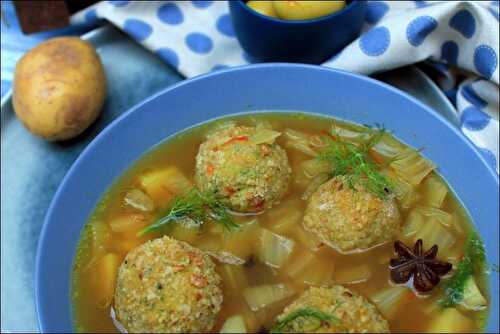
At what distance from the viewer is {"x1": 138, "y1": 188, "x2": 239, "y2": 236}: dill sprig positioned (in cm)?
241

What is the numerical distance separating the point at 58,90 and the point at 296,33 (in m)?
1.07

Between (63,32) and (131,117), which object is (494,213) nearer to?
(131,117)

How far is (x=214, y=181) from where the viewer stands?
240 centimetres

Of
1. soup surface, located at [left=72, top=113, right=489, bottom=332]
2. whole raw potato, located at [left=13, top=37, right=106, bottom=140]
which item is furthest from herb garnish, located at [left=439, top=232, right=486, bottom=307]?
whole raw potato, located at [left=13, top=37, right=106, bottom=140]

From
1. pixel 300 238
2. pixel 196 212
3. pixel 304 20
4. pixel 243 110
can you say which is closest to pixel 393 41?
pixel 304 20

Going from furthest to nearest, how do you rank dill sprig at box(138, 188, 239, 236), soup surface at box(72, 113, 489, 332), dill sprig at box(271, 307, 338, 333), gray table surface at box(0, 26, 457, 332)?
gray table surface at box(0, 26, 457, 332) < dill sprig at box(138, 188, 239, 236) < soup surface at box(72, 113, 489, 332) < dill sprig at box(271, 307, 338, 333)

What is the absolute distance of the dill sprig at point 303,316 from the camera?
209 cm

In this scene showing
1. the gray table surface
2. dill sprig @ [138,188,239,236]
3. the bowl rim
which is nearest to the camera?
dill sprig @ [138,188,239,236]

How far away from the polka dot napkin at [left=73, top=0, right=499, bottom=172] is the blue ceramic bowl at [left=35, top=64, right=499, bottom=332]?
0.33m

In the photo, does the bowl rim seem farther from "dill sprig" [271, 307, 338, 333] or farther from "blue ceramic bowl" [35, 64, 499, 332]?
"dill sprig" [271, 307, 338, 333]

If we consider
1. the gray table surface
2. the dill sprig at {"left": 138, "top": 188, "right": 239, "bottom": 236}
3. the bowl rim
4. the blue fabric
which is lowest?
the gray table surface

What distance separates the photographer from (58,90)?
2.89 m

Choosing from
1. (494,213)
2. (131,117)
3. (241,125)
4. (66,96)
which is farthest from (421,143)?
(66,96)

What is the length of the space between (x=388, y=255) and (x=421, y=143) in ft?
1.63
